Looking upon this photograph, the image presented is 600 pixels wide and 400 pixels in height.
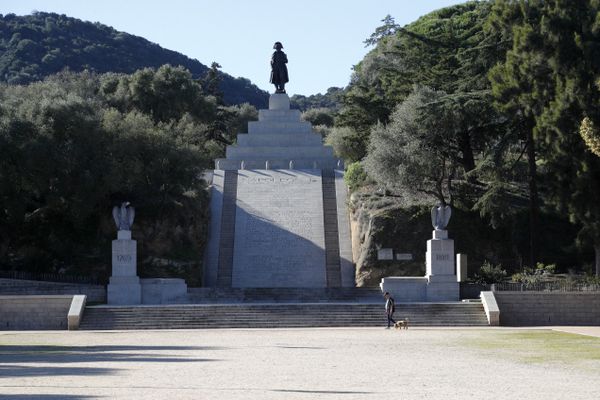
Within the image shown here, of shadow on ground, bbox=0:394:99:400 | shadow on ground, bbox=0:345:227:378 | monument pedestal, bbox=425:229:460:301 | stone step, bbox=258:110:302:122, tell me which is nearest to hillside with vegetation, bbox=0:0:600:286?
monument pedestal, bbox=425:229:460:301

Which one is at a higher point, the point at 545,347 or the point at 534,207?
the point at 534,207

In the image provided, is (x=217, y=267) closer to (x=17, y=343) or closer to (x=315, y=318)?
(x=315, y=318)

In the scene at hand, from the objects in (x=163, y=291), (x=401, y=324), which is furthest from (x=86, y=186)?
(x=401, y=324)

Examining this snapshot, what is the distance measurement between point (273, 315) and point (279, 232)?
564 inches

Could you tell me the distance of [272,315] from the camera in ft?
120

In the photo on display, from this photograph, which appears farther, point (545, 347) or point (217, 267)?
point (217, 267)

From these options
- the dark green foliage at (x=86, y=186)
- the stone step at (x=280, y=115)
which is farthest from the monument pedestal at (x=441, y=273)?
the stone step at (x=280, y=115)

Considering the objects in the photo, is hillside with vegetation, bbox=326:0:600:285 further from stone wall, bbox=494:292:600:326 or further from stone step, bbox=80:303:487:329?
stone step, bbox=80:303:487:329

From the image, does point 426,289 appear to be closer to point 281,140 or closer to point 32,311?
point 32,311

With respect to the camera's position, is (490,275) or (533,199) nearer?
(490,275)

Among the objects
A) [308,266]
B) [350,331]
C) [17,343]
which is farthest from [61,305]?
[308,266]

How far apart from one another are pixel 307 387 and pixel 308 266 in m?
30.4

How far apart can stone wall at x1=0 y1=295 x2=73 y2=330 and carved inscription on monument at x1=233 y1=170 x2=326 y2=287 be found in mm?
10810

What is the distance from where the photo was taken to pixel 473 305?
37.4m
